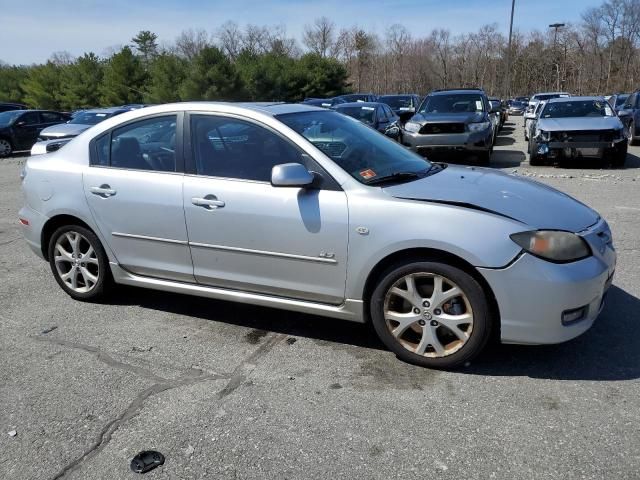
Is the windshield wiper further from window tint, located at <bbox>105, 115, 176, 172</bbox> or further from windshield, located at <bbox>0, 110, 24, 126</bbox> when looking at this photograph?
windshield, located at <bbox>0, 110, 24, 126</bbox>

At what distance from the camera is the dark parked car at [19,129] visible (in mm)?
19531

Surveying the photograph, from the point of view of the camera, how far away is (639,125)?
16312 mm

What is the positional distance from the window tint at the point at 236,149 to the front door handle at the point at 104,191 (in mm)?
779

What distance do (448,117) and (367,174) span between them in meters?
9.33

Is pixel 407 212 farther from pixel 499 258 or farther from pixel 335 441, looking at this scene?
pixel 335 441

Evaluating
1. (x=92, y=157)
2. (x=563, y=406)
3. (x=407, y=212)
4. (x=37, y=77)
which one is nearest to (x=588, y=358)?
(x=563, y=406)

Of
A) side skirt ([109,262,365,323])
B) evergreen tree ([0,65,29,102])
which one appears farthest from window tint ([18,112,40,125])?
evergreen tree ([0,65,29,102])

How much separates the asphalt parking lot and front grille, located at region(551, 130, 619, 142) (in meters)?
8.19

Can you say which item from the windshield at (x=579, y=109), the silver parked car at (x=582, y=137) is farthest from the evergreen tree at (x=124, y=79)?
the silver parked car at (x=582, y=137)

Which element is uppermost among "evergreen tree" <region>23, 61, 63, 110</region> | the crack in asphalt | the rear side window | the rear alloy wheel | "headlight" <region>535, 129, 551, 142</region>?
"evergreen tree" <region>23, 61, 63, 110</region>

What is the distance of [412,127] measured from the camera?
494 inches

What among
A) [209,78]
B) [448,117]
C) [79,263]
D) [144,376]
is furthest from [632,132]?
[209,78]

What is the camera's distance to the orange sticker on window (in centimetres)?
371

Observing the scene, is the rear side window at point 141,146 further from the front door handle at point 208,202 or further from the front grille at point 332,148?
the front grille at point 332,148
